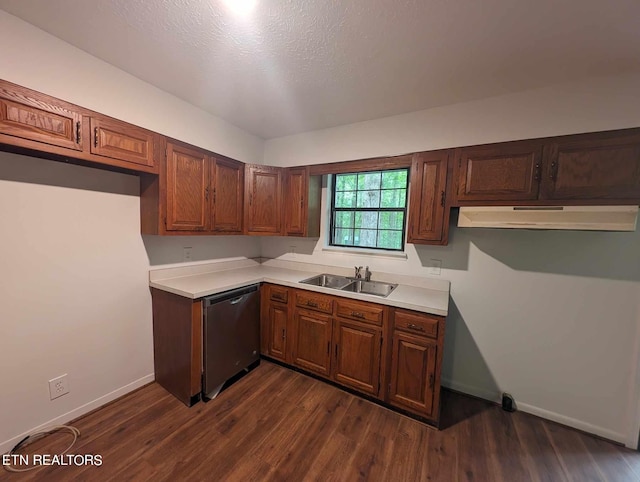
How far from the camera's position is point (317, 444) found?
170 cm

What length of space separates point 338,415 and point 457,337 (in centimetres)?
127

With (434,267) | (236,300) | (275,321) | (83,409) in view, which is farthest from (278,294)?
(83,409)

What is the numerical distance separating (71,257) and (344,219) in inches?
95.9

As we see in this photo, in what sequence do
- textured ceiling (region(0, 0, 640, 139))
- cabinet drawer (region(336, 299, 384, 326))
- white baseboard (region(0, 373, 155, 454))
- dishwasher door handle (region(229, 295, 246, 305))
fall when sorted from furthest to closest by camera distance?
dishwasher door handle (region(229, 295, 246, 305))
cabinet drawer (region(336, 299, 384, 326))
white baseboard (region(0, 373, 155, 454))
textured ceiling (region(0, 0, 640, 139))

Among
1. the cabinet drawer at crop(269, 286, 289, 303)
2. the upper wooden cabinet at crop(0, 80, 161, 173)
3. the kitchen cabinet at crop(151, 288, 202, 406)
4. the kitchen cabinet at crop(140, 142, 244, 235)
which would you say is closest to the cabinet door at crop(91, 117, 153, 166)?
the upper wooden cabinet at crop(0, 80, 161, 173)

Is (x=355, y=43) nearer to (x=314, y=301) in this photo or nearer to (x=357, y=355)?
(x=314, y=301)

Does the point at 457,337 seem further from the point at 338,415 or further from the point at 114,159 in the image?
the point at 114,159

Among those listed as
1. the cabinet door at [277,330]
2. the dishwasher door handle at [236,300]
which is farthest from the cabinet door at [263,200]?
the cabinet door at [277,330]

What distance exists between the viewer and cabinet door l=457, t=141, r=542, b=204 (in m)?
1.75

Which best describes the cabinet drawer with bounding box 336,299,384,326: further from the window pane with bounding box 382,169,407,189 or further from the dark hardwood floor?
the window pane with bounding box 382,169,407,189

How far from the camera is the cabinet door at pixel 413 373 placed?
1.83 metres

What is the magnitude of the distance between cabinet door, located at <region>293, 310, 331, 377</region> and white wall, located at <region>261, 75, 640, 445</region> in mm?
947

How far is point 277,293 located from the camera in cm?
251

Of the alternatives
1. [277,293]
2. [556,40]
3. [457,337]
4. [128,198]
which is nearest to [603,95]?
[556,40]
